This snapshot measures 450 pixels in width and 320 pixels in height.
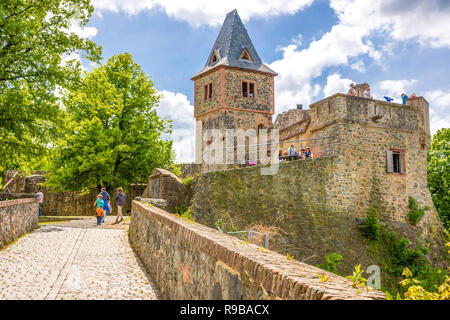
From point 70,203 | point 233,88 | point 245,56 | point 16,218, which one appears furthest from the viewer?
point 245,56

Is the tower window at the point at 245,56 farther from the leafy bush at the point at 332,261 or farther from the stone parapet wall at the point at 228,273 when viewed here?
the stone parapet wall at the point at 228,273

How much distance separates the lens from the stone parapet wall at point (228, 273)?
2.59 metres

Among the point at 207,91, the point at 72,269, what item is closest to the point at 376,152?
the point at 72,269

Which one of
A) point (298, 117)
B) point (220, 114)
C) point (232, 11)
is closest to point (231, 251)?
point (220, 114)

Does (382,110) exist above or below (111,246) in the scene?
above

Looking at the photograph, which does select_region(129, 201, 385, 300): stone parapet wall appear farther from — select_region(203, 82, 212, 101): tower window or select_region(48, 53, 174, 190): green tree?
select_region(203, 82, 212, 101): tower window

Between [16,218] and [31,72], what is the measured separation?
5.38 metres

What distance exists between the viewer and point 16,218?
12.9 m

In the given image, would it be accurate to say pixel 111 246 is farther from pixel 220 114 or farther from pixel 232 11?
pixel 232 11

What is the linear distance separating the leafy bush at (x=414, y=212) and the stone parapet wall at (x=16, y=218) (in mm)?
17118

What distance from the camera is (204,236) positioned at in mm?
4676

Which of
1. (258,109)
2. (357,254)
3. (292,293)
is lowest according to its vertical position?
(357,254)

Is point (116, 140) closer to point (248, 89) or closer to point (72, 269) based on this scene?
point (248, 89)
